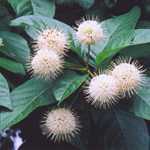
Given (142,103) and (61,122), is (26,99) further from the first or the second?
(142,103)

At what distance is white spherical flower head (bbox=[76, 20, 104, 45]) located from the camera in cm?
100

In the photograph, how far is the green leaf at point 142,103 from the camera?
980 millimetres

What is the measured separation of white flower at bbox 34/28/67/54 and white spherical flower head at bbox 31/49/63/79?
0.02 metres

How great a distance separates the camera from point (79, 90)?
99 cm

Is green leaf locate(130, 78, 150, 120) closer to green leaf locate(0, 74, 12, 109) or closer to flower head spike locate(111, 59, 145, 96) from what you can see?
flower head spike locate(111, 59, 145, 96)

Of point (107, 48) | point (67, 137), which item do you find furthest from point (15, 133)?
point (107, 48)

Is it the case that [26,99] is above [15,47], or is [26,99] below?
below

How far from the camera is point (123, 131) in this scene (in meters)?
1.06

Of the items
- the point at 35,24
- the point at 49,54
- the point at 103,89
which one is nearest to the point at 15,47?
the point at 35,24

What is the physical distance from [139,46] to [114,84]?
0.18 meters

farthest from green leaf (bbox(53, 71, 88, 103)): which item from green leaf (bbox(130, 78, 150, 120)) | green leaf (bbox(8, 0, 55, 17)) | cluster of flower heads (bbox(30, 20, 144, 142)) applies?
green leaf (bbox(8, 0, 55, 17))

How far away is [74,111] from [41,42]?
0.53 ft

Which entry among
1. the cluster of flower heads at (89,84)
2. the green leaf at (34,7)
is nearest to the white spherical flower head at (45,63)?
the cluster of flower heads at (89,84)

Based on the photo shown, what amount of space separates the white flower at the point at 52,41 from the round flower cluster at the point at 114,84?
104 mm
